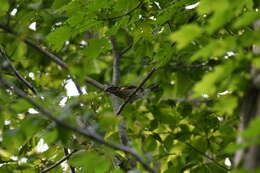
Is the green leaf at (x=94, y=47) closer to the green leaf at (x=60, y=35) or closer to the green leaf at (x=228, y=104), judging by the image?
the green leaf at (x=60, y=35)

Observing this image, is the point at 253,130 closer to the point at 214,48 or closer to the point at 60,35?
the point at 214,48

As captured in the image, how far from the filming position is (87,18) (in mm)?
2439

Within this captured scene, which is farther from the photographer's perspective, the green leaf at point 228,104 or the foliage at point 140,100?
the foliage at point 140,100

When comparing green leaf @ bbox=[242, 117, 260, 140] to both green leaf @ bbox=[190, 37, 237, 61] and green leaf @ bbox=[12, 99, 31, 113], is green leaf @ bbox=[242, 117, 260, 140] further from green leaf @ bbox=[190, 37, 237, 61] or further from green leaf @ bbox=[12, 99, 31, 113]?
green leaf @ bbox=[12, 99, 31, 113]

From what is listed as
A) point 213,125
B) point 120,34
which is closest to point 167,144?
point 213,125

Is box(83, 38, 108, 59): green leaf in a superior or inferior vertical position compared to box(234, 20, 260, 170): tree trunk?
inferior

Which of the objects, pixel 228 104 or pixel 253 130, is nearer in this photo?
pixel 253 130

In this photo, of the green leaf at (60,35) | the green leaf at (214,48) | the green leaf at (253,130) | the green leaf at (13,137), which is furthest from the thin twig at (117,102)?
the green leaf at (253,130)

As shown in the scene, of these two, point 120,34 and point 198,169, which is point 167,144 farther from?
point 120,34

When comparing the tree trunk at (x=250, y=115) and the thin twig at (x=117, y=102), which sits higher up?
the tree trunk at (x=250, y=115)

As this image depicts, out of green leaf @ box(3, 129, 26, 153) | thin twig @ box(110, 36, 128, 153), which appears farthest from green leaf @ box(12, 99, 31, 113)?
Result: thin twig @ box(110, 36, 128, 153)

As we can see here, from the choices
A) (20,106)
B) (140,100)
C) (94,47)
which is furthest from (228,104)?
(94,47)

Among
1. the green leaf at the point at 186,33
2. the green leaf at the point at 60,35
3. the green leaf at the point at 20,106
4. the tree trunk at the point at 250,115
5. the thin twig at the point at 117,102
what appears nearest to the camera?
the tree trunk at the point at 250,115

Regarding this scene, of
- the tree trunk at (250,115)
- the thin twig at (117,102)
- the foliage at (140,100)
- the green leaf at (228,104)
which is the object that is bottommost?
the thin twig at (117,102)
